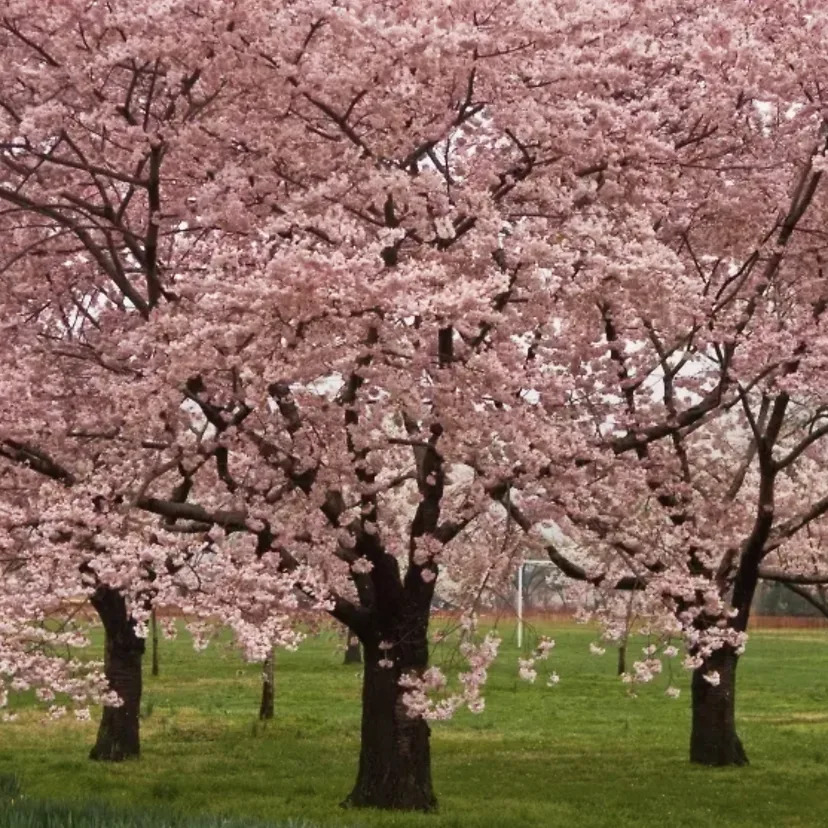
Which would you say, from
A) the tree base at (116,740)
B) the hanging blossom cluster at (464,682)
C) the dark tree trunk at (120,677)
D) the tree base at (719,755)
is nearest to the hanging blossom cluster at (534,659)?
the hanging blossom cluster at (464,682)

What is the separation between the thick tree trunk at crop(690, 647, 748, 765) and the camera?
2033 cm

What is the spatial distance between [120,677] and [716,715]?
920cm

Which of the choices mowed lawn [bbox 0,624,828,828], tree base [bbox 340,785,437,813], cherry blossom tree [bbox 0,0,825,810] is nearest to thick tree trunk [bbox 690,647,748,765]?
mowed lawn [bbox 0,624,828,828]

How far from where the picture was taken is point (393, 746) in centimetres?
1569

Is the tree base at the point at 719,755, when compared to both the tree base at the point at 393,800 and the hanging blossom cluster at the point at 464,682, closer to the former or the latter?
the tree base at the point at 393,800

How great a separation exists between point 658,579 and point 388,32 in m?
6.89

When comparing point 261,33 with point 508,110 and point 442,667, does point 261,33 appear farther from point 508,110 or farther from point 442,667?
point 442,667

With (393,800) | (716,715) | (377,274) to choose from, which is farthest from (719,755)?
(377,274)

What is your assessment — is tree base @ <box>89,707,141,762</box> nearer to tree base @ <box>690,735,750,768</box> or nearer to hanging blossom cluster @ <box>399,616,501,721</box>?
hanging blossom cluster @ <box>399,616,501,721</box>

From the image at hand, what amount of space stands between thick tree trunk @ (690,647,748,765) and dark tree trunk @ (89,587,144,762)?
8.60m

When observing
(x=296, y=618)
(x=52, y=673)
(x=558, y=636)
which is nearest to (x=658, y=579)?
(x=296, y=618)

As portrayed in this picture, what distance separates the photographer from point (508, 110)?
43.5 feet

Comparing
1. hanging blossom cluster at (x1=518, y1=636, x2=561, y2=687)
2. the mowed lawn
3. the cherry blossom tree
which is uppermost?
the cherry blossom tree

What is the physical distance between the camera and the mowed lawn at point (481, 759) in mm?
16469
